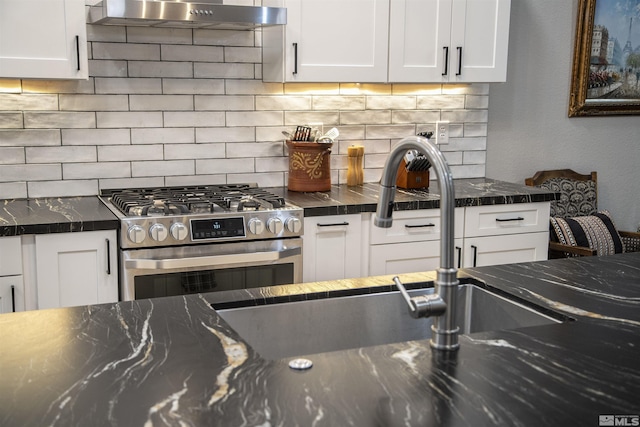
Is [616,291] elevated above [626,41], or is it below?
below

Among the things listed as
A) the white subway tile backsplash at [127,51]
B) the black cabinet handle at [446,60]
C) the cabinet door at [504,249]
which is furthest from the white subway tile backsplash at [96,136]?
the cabinet door at [504,249]

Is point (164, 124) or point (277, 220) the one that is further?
point (164, 124)

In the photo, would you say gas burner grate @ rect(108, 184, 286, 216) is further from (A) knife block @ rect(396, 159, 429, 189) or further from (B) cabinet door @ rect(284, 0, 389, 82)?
(A) knife block @ rect(396, 159, 429, 189)

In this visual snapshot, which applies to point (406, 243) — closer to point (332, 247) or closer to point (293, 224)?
point (332, 247)

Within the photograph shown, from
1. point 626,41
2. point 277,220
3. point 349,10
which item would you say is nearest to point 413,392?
point 277,220

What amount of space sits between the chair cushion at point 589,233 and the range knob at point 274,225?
6.17 feet

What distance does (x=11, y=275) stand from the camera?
3.13 m

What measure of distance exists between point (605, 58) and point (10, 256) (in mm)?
3723

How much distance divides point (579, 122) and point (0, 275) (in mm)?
3610

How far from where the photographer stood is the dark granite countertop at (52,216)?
3113mm

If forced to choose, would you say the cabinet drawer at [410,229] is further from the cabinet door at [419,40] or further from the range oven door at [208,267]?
the cabinet door at [419,40]

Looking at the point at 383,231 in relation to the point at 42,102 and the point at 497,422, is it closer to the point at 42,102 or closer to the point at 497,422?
the point at 42,102

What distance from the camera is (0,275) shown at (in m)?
3.11

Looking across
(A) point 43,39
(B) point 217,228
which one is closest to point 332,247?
(B) point 217,228
